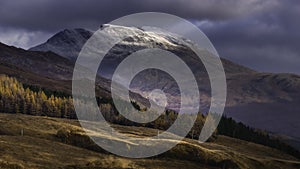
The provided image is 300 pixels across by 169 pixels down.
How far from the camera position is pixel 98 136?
14788 centimetres

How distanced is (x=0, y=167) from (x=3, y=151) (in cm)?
2697

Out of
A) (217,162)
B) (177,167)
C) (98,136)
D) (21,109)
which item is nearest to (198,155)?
(217,162)

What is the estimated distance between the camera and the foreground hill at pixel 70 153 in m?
110

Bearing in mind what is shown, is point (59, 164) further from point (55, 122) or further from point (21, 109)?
point (21, 109)

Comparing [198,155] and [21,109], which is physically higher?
[21,109]

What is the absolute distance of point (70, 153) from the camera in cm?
12606

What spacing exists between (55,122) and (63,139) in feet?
91.9

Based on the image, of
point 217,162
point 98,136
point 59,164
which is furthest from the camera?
point 98,136

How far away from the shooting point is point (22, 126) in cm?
15125

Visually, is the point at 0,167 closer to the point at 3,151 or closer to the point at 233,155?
the point at 3,151

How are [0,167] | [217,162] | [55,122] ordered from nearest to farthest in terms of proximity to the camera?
[0,167]
[217,162]
[55,122]

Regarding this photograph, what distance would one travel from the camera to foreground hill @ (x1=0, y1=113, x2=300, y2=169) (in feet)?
361

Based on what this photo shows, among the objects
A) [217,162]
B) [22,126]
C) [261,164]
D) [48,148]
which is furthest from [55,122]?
[261,164]

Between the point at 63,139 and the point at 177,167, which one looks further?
the point at 63,139
